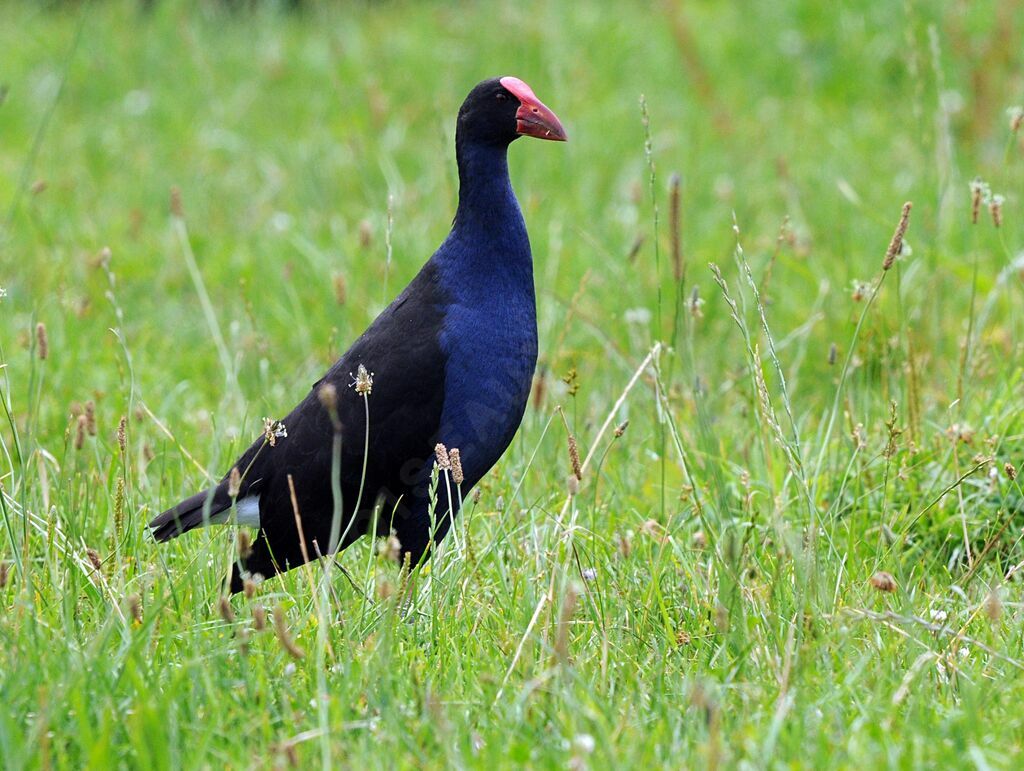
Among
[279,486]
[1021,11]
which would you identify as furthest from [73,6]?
[279,486]

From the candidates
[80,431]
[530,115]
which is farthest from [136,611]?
[530,115]

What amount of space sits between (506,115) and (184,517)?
3.73 feet

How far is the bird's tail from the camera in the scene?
115 inches

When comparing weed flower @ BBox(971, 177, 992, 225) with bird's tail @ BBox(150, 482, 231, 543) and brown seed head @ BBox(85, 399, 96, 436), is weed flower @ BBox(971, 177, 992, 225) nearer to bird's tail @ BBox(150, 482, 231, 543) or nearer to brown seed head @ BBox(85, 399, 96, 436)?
bird's tail @ BBox(150, 482, 231, 543)

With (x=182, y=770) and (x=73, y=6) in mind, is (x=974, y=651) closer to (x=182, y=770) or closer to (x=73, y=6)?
(x=182, y=770)

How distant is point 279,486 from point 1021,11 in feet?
17.1

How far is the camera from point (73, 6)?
909 centimetres

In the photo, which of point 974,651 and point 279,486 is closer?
point 974,651

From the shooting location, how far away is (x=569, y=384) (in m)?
3.27

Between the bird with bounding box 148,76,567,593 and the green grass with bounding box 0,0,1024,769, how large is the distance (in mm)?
104

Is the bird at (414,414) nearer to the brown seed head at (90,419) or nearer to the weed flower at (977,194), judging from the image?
the brown seed head at (90,419)

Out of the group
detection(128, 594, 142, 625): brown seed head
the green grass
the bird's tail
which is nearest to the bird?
the bird's tail

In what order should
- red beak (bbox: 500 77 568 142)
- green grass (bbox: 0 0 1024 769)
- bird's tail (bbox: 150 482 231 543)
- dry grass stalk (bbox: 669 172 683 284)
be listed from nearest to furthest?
green grass (bbox: 0 0 1024 769)
bird's tail (bbox: 150 482 231 543)
dry grass stalk (bbox: 669 172 683 284)
red beak (bbox: 500 77 568 142)

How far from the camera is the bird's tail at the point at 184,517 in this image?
9.58 feet
